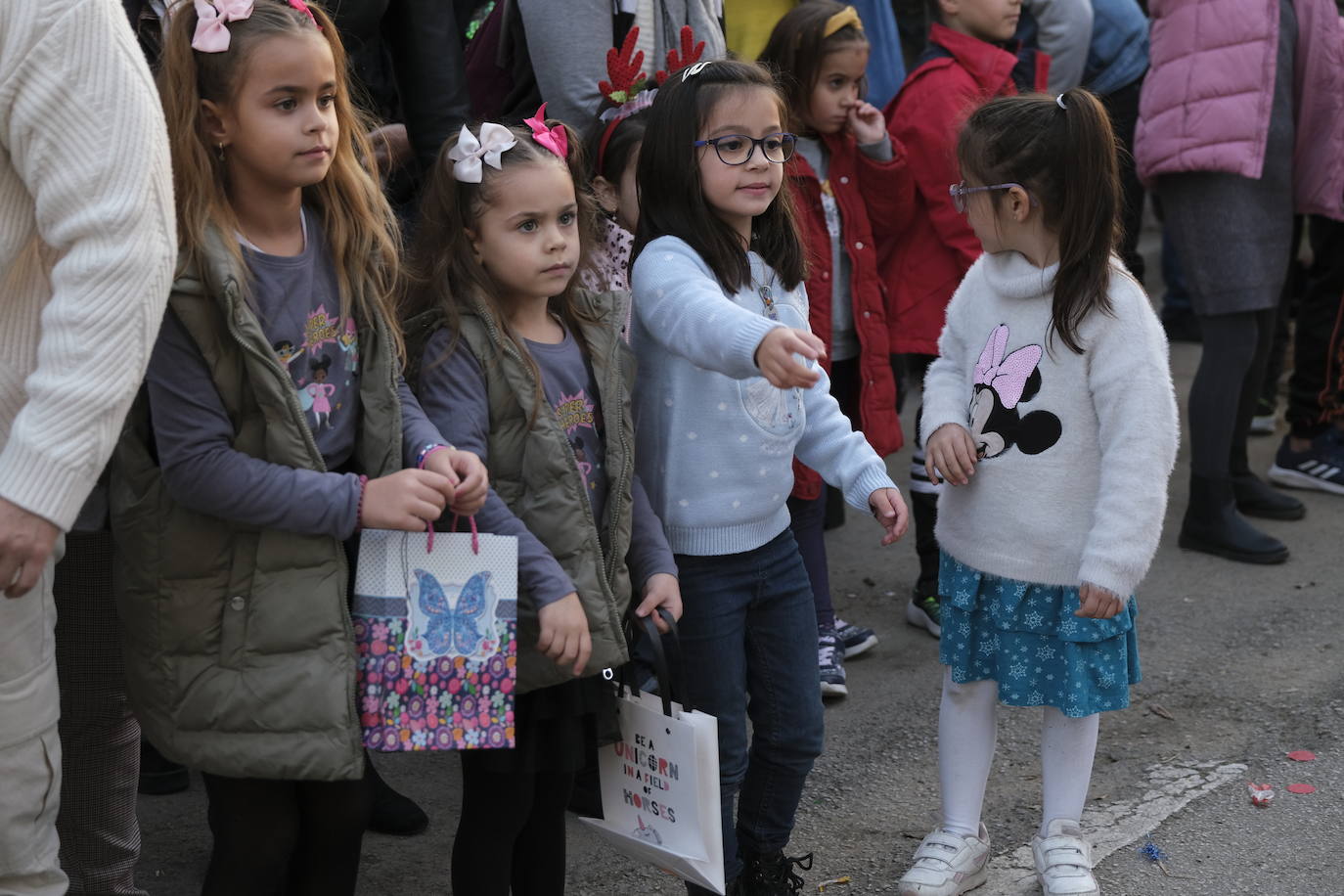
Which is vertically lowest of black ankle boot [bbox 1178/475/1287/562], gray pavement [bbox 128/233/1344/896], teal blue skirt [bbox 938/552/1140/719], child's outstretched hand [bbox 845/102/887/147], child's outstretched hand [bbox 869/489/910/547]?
gray pavement [bbox 128/233/1344/896]

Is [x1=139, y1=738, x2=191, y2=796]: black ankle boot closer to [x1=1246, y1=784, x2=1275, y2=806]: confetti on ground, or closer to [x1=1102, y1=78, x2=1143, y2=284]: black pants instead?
[x1=1246, y1=784, x2=1275, y2=806]: confetti on ground

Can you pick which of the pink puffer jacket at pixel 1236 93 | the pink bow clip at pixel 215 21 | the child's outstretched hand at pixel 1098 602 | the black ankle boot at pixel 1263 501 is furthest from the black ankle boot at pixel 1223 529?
the pink bow clip at pixel 215 21

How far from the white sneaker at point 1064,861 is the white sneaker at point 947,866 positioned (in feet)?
0.40

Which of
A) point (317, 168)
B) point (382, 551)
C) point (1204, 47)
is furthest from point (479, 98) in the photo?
point (1204, 47)

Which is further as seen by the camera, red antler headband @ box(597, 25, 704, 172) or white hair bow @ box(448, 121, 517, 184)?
red antler headband @ box(597, 25, 704, 172)

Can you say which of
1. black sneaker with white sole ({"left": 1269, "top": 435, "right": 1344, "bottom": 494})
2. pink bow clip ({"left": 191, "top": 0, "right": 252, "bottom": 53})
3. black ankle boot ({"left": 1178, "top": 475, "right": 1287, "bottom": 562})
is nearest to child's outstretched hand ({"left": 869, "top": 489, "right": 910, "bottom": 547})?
pink bow clip ({"left": 191, "top": 0, "right": 252, "bottom": 53})

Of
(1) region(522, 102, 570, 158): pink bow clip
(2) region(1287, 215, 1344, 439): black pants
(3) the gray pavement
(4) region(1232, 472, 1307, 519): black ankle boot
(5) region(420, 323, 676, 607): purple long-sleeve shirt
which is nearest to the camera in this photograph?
(5) region(420, 323, 676, 607): purple long-sleeve shirt

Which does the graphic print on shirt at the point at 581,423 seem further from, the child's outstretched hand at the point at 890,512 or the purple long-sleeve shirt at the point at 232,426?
the child's outstretched hand at the point at 890,512

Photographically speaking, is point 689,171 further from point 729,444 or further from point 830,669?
point 830,669

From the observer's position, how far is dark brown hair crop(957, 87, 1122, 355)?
2.89 meters

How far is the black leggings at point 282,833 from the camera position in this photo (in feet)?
7.79

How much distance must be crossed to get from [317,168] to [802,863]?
176cm

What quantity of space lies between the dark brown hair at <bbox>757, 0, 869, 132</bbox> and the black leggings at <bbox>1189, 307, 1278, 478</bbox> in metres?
1.73

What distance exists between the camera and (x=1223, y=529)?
504 cm
